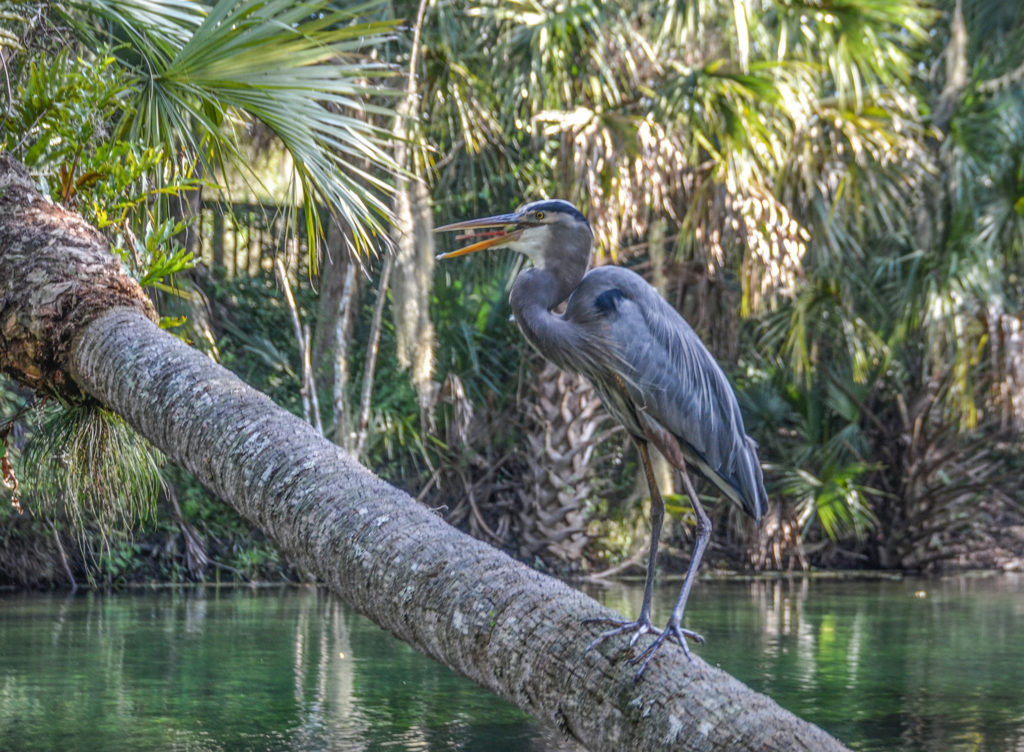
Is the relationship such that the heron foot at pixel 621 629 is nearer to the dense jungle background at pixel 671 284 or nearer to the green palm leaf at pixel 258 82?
the green palm leaf at pixel 258 82

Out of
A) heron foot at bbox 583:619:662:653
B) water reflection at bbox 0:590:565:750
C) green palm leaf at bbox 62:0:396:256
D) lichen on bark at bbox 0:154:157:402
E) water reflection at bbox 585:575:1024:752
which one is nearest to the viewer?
heron foot at bbox 583:619:662:653

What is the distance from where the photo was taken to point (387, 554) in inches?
87.0

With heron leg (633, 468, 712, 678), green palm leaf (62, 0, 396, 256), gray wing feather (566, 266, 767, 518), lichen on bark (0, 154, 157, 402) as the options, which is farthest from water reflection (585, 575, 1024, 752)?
lichen on bark (0, 154, 157, 402)

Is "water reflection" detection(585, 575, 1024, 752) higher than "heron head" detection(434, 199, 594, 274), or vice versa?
"heron head" detection(434, 199, 594, 274)

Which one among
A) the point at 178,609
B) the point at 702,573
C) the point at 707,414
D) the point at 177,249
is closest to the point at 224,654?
the point at 178,609

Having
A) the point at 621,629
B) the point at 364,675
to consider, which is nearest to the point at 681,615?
the point at 621,629

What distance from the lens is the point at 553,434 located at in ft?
33.4

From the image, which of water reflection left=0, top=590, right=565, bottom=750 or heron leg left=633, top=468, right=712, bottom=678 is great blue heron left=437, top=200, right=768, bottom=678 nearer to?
heron leg left=633, top=468, right=712, bottom=678

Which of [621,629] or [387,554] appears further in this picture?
[387,554]

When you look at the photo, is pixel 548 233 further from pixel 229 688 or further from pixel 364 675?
pixel 364 675

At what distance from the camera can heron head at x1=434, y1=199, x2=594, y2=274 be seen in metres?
3.10

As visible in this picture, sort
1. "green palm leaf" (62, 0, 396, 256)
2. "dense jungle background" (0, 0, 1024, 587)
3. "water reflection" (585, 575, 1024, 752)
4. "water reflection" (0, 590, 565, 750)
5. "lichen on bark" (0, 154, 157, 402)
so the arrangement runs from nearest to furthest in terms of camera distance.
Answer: "lichen on bark" (0, 154, 157, 402) → "green palm leaf" (62, 0, 396, 256) → "water reflection" (0, 590, 565, 750) → "water reflection" (585, 575, 1024, 752) → "dense jungle background" (0, 0, 1024, 587)

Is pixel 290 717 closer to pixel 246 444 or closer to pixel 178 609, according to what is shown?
pixel 246 444

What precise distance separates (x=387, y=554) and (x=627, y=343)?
3.59ft
